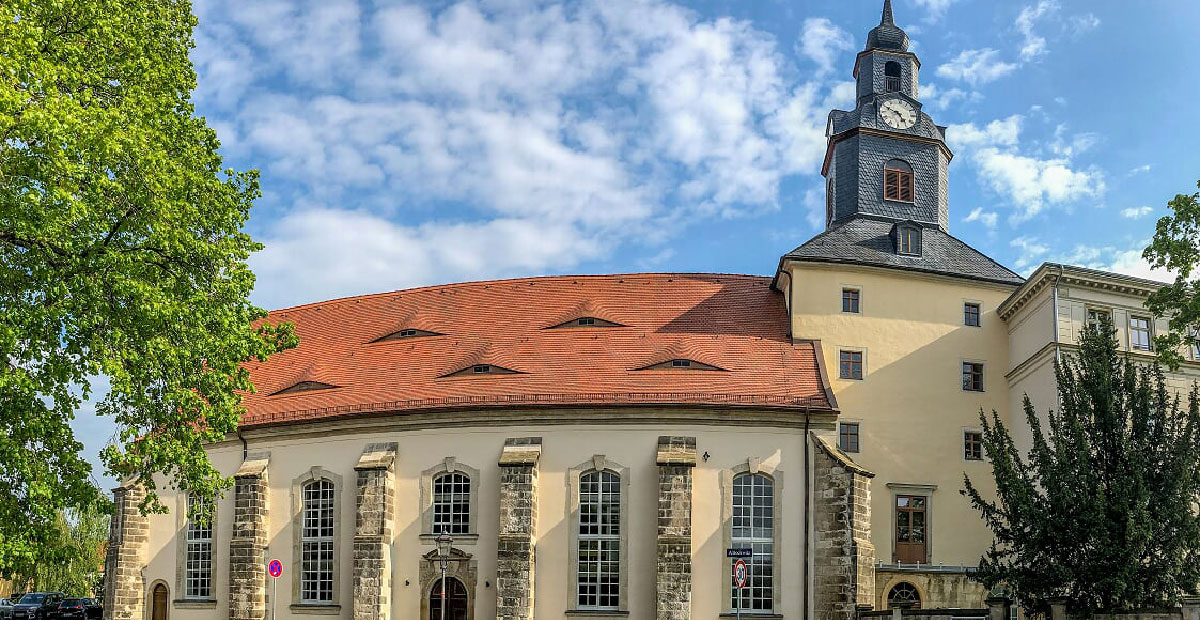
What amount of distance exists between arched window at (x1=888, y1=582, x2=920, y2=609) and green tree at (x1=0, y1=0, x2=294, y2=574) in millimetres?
20062

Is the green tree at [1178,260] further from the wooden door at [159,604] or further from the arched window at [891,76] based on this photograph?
the wooden door at [159,604]

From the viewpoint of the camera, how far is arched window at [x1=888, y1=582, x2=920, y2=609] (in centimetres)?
3247

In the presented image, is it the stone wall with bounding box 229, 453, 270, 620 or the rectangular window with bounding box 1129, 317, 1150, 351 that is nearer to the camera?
the rectangular window with bounding box 1129, 317, 1150, 351

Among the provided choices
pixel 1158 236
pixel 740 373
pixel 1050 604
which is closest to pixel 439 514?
pixel 740 373

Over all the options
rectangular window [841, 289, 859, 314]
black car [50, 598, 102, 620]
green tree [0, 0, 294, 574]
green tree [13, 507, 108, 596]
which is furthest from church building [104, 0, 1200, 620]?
green tree [13, 507, 108, 596]

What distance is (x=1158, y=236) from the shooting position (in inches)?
845

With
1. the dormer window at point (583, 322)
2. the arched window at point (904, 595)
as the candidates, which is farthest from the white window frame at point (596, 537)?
the arched window at point (904, 595)

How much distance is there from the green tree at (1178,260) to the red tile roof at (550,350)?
10.4m

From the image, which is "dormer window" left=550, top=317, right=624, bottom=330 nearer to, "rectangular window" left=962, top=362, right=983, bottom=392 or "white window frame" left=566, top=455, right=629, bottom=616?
"white window frame" left=566, top=455, right=629, bottom=616

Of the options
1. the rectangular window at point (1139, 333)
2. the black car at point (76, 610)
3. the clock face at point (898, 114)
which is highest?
the clock face at point (898, 114)

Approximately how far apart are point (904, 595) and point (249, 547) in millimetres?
17909

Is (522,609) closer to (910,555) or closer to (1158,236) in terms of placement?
(910,555)

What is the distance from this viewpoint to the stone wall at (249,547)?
3259 cm

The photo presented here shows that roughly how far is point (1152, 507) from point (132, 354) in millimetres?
19079
